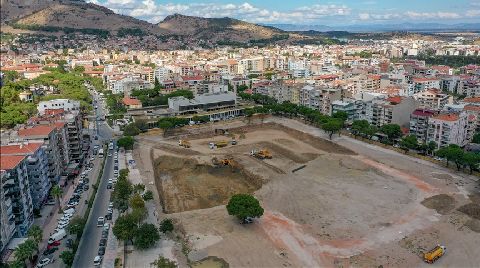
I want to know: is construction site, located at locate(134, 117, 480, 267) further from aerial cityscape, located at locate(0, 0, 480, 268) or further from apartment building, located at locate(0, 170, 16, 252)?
apartment building, located at locate(0, 170, 16, 252)

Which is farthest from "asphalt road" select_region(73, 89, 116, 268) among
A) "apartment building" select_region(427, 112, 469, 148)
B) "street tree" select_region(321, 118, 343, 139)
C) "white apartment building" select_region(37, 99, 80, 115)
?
"apartment building" select_region(427, 112, 469, 148)

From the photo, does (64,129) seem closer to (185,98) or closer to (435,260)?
(185,98)

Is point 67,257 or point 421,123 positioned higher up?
point 421,123

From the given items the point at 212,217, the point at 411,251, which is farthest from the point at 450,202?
the point at 212,217

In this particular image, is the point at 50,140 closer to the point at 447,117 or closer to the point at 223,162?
the point at 223,162

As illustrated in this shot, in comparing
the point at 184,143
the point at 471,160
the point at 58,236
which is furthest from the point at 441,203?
the point at 184,143

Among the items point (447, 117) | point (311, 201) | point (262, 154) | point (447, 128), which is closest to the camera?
point (311, 201)
